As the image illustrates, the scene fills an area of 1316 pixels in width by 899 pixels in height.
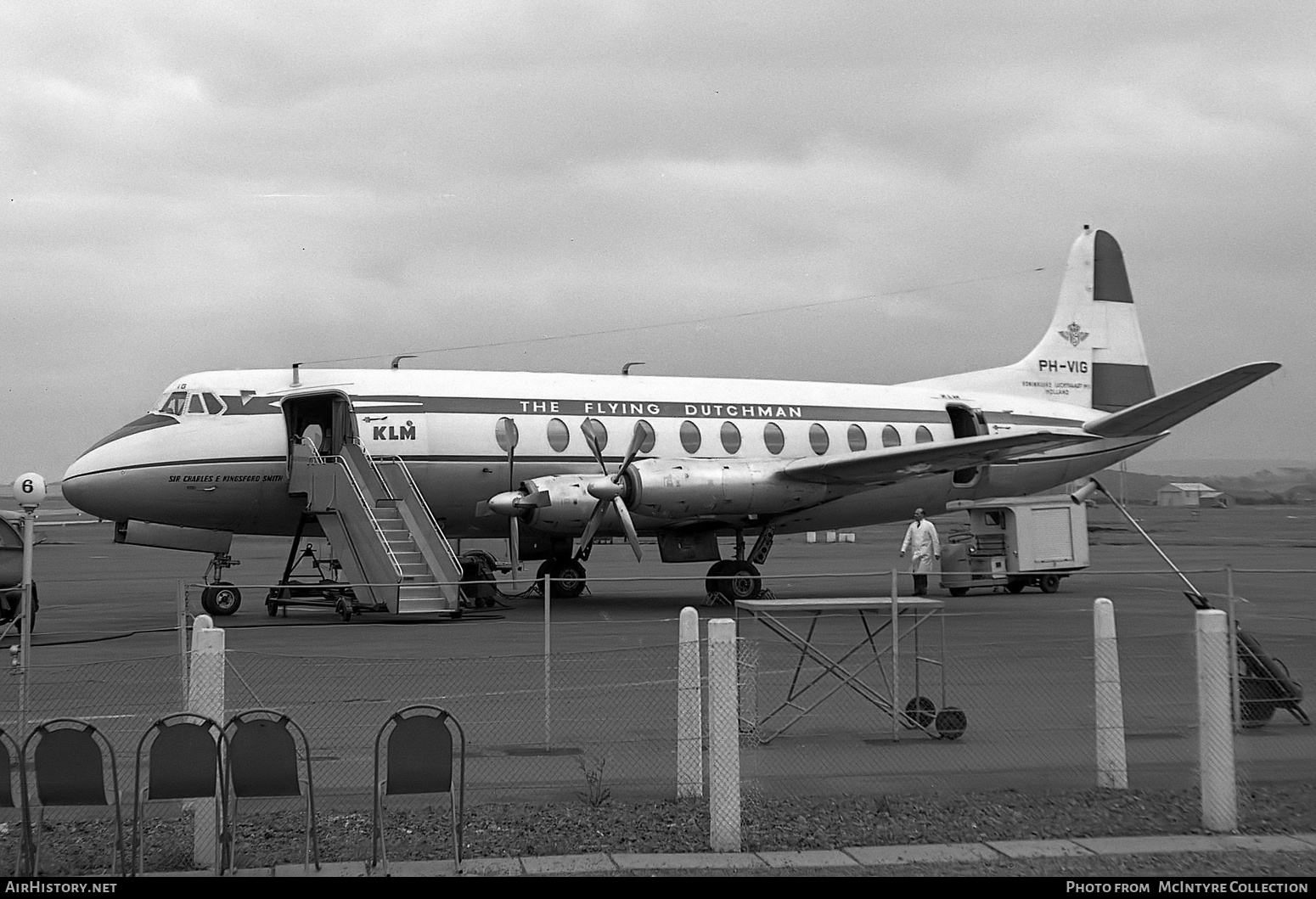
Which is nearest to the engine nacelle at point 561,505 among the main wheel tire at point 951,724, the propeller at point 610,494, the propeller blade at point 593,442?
the propeller at point 610,494

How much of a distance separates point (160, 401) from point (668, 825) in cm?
1743

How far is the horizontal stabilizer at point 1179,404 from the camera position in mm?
20406

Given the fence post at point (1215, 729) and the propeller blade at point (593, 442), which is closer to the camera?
the fence post at point (1215, 729)

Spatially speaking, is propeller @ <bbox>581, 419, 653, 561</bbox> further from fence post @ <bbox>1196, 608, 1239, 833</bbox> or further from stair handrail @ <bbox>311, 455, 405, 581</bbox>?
fence post @ <bbox>1196, 608, 1239, 833</bbox>

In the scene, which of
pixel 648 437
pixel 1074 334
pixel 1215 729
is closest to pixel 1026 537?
pixel 1074 334

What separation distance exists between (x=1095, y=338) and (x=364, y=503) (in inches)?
741

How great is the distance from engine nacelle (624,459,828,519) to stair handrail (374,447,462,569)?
126 inches

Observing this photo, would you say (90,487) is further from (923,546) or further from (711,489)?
(923,546)

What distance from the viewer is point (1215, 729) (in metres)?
8.02

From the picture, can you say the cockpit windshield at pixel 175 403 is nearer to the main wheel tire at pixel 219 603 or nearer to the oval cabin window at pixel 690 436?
the main wheel tire at pixel 219 603

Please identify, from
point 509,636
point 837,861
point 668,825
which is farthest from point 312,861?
point 509,636

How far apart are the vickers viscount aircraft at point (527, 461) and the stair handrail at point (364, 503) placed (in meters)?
0.05

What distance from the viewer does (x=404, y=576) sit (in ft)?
68.0

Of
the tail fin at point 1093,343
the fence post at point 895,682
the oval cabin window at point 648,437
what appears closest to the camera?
the fence post at point 895,682
